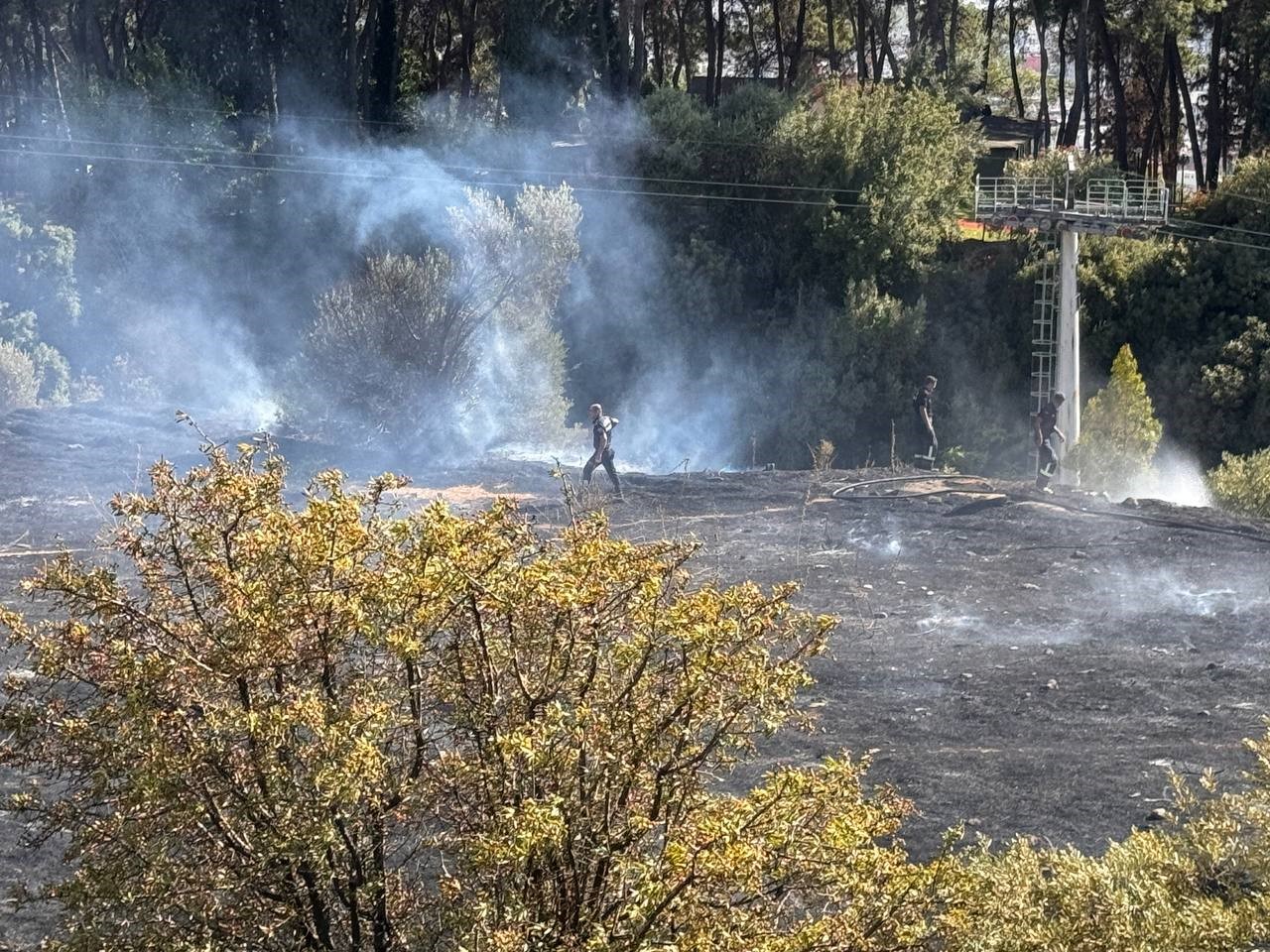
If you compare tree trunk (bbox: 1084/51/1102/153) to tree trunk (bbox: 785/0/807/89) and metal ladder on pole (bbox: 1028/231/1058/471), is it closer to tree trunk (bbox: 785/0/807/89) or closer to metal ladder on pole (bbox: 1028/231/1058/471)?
metal ladder on pole (bbox: 1028/231/1058/471)

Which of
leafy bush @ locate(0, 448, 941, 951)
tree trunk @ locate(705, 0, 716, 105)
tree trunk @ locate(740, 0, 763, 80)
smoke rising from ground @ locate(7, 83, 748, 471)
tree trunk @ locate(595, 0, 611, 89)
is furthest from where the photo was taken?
tree trunk @ locate(740, 0, 763, 80)

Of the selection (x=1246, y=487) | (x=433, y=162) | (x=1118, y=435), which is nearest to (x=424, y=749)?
(x=1246, y=487)

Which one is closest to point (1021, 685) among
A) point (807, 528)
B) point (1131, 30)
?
point (807, 528)

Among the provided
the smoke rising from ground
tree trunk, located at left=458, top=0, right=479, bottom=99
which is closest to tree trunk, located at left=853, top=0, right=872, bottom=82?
the smoke rising from ground

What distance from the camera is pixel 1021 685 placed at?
41.3 ft

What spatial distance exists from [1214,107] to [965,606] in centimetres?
2838

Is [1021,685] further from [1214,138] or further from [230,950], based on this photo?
[1214,138]

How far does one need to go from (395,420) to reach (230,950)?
2014cm

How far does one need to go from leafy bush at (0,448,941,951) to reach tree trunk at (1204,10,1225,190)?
116 ft

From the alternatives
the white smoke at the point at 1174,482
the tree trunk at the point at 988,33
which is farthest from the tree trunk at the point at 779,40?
the white smoke at the point at 1174,482

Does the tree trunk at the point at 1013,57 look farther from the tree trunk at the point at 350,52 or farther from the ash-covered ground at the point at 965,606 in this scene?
the ash-covered ground at the point at 965,606

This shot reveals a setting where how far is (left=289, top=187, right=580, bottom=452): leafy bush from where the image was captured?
25266 mm

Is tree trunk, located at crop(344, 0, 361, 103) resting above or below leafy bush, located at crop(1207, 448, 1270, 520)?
above

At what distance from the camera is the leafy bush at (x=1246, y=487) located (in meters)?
22.2
